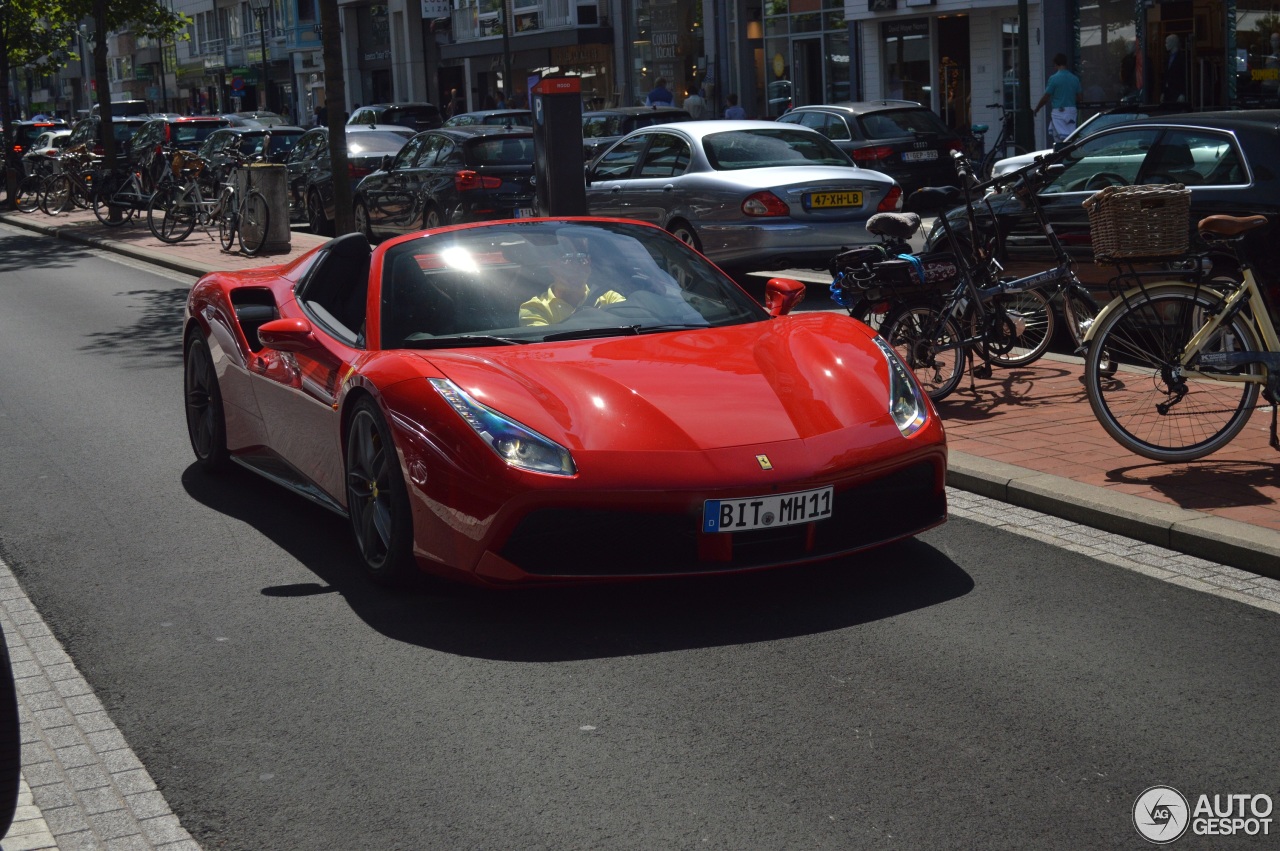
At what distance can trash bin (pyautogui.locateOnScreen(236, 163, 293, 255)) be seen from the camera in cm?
2045

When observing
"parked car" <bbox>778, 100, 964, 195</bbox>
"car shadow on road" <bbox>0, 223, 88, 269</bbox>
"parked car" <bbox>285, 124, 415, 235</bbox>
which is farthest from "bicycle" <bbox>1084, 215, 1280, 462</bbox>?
"car shadow on road" <bbox>0, 223, 88, 269</bbox>

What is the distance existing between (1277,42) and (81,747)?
24371 millimetres

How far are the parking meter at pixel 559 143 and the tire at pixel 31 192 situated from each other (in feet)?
70.6

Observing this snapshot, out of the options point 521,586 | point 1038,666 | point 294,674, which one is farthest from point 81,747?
point 1038,666

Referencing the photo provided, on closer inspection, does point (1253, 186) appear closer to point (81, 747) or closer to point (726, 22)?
point (81, 747)

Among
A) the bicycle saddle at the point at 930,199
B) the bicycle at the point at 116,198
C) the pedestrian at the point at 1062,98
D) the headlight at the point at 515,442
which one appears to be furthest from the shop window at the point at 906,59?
the headlight at the point at 515,442

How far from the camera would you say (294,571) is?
6043 mm

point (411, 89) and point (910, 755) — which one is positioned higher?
point (411, 89)

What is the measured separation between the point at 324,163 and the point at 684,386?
749 inches

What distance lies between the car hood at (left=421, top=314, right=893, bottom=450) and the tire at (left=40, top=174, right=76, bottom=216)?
1127 inches

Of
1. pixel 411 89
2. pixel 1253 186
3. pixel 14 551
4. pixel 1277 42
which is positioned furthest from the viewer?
pixel 411 89

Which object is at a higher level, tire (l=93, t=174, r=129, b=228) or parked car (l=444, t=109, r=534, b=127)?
parked car (l=444, t=109, r=534, b=127)

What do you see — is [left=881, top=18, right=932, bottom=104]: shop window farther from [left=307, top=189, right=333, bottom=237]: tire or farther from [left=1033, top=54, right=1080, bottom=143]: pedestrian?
[left=307, top=189, right=333, bottom=237]: tire

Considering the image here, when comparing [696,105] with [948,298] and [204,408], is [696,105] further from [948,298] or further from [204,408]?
Result: [204,408]
